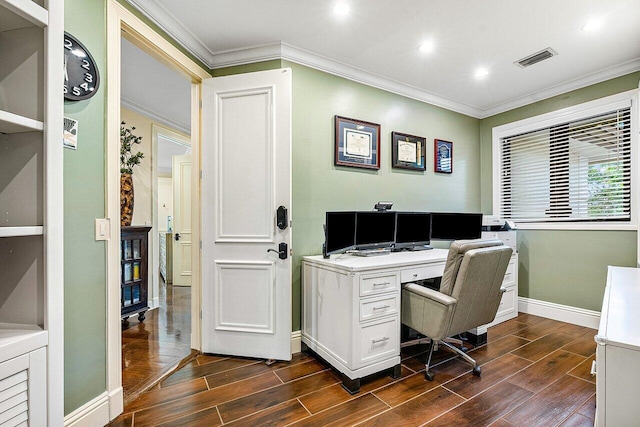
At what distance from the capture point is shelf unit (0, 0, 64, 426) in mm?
896

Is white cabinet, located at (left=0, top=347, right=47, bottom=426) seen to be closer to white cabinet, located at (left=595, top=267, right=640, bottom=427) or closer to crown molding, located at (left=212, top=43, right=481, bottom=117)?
white cabinet, located at (left=595, top=267, right=640, bottom=427)

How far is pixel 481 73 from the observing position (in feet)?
9.83

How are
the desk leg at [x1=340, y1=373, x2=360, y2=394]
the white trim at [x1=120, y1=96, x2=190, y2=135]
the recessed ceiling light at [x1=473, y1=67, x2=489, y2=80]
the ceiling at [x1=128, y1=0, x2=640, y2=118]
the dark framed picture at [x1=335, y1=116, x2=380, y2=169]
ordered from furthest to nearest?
the white trim at [x1=120, y1=96, x2=190, y2=135], the recessed ceiling light at [x1=473, y1=67, x2=489, y2=80], the dark framed picture at [x1=335, y1=116, x2=380, y2=169], the ceiling at [x1=128, y1=0, x2=640, y2=118], the desk leg at [x1=340, y1=373, x2=360, y2=394]

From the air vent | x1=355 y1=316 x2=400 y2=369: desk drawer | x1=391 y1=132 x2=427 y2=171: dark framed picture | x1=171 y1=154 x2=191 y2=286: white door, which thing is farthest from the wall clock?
x1=171 y1=154 x2=191 y2=286: white door

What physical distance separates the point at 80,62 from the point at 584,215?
14.6 ft

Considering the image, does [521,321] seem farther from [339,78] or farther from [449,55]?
[339,78]

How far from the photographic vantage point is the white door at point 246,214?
7.69ft

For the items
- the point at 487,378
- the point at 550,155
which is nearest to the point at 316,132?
the point at 487,378

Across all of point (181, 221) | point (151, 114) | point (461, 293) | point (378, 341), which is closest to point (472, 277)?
point (461, 293)

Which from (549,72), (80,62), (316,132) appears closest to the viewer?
(80,62)

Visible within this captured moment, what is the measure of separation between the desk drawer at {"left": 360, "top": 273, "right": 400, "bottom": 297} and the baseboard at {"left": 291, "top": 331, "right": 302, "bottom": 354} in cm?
91

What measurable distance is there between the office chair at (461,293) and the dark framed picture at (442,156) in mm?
1701

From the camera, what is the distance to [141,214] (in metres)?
3.84

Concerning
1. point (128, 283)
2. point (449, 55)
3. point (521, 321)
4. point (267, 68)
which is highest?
point (449, 55)
